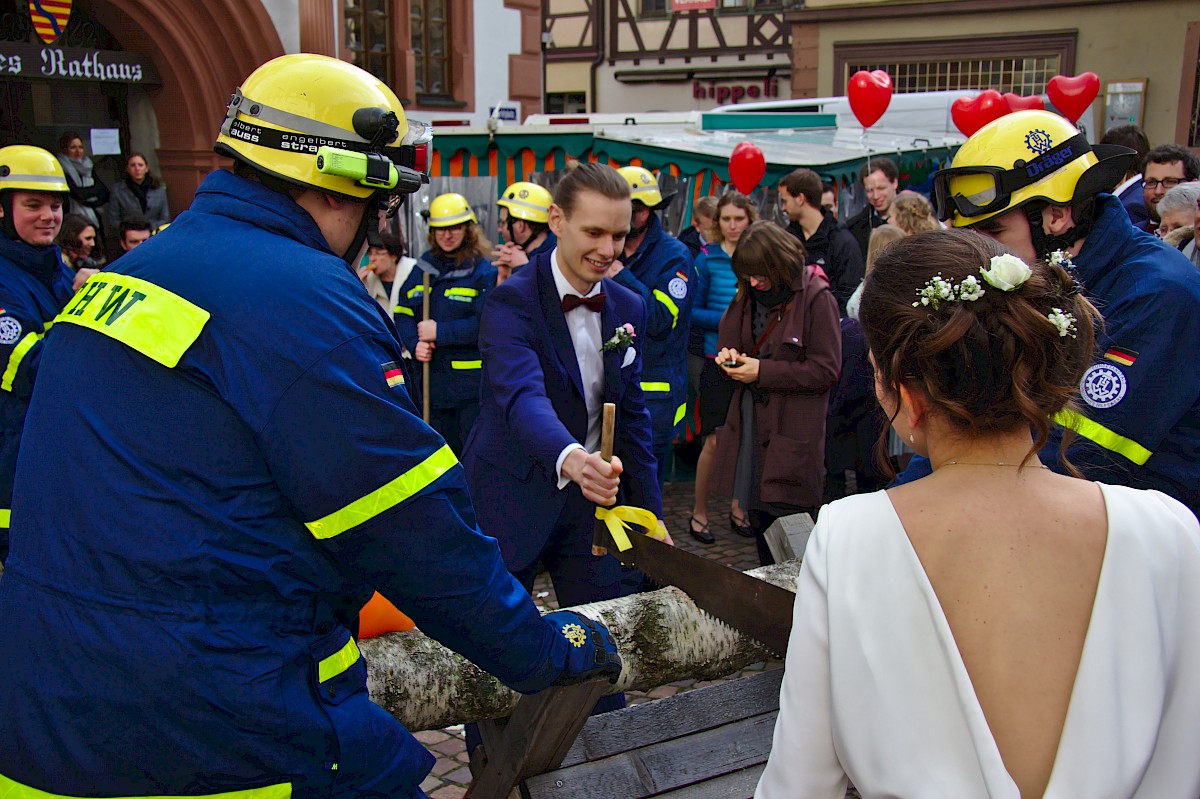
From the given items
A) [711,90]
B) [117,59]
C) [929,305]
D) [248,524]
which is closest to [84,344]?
[248,524]

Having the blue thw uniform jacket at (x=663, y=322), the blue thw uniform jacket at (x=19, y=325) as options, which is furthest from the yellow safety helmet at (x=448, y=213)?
the blue thw uniform jacket at (x=19, y=325)

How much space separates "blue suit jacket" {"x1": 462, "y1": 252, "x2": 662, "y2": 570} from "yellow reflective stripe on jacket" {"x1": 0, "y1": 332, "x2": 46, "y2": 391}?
2.01m

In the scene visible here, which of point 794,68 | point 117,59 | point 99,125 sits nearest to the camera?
point 117,59

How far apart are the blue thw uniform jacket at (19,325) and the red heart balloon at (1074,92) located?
27.9ft

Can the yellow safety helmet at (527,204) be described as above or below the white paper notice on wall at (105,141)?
below

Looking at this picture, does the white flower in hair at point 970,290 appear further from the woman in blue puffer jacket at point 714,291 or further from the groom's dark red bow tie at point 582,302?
the woman in blue puffer jacket at point 714,291

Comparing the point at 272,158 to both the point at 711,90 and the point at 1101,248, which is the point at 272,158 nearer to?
the point at 1101,248

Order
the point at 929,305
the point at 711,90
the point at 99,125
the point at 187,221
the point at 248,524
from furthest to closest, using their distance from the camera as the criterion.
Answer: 1. the point at 711,90
2. the point at 99,125
3. the point at 187,221
4. the point at 248,524
5. the point at 929,305

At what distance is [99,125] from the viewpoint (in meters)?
12.7

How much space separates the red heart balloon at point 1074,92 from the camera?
9.89 meters

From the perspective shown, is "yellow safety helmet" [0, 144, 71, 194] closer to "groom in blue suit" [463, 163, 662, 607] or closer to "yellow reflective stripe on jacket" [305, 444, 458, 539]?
"groom in blue suit" [463, 163, 662, 607]

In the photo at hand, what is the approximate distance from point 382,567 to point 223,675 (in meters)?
0.30

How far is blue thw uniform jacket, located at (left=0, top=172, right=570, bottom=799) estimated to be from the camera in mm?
1771

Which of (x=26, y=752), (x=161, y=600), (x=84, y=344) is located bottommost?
(x=26, y=752)
